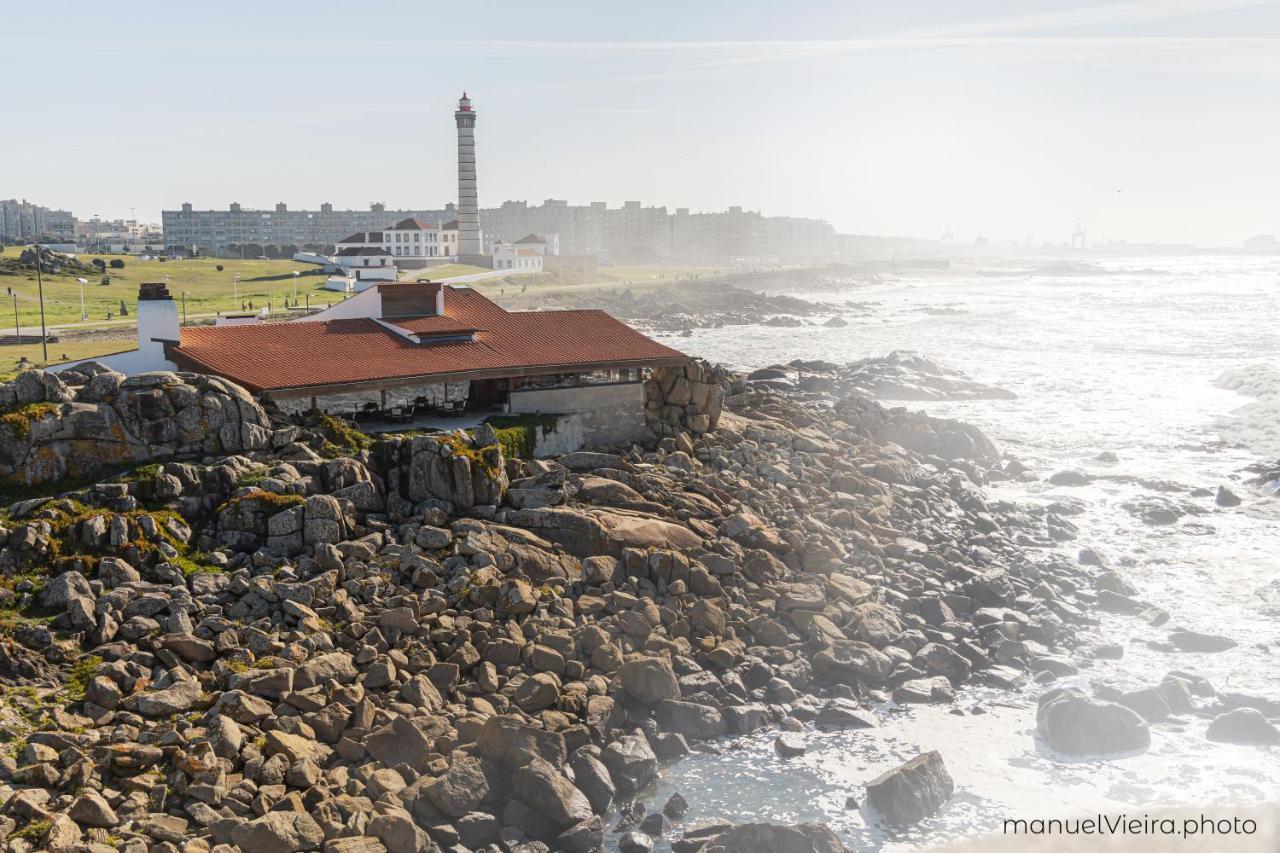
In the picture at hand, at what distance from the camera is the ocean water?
1672cm

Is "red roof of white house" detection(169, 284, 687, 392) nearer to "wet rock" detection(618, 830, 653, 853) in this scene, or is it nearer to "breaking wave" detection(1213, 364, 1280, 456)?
"wet rock" detection(618, 830, 653, 853)

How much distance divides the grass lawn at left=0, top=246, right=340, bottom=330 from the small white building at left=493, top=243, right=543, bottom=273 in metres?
19.9

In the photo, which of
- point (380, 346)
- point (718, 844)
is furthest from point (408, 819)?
point (380, 346)

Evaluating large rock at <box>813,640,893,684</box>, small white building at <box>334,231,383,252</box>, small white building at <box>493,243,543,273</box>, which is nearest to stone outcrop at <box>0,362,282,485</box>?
large rock at <box>813,640,893,684</box>

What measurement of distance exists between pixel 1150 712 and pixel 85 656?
1779 cm

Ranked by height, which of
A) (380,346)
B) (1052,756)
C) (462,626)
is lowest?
(1052,756)

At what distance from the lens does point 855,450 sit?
3500cm

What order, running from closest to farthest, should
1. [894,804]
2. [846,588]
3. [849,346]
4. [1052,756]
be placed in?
[894,804] → [1052,756] → [846,588] → [849,346]

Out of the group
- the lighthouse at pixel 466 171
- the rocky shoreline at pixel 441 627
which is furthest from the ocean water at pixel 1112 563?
the lighthouse at pixel 466 171

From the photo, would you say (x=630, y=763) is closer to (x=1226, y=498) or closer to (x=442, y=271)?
(x=1226, y=498)

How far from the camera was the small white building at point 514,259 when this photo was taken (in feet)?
399

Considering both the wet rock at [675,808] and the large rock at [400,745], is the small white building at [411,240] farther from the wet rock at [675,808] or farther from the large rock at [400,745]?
the wet rock at [675,808]

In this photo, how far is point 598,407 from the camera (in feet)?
105

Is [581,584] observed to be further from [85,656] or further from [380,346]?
[380,346]
